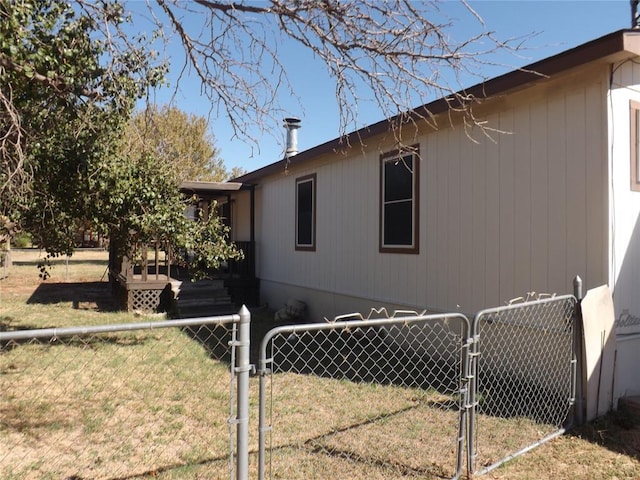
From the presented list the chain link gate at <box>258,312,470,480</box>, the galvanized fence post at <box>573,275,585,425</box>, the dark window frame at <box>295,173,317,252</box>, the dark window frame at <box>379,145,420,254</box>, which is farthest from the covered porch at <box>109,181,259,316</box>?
the galvanized fence post at <box>573,275,585,425</box>

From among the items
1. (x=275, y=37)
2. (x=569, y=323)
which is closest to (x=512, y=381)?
(x=569, y=323)

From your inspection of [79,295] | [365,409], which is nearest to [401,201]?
[365,409]

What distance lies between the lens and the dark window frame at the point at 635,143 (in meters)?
4.58

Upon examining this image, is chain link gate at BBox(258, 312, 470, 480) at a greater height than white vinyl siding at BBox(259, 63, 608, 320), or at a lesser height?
lesser

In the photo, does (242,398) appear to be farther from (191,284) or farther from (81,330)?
(191,284)

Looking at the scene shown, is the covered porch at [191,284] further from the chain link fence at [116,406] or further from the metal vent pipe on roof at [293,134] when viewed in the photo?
the chain link fence at [116,406]

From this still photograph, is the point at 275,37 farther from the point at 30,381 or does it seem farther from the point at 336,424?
the point at 30,381

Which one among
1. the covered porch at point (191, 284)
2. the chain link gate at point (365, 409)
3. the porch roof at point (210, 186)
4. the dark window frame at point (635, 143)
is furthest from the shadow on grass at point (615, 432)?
the porch roof at point (210, 186)

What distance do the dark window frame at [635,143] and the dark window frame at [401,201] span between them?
7.76 ft

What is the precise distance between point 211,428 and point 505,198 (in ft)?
12.5

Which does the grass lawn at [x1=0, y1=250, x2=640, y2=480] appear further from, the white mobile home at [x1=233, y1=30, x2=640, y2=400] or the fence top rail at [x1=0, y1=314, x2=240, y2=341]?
the white mobile home at [x1=233, y1=30, x2=640, y2=400]

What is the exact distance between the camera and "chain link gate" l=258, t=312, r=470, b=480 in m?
3.02

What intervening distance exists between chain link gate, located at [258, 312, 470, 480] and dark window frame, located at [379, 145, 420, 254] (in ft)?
3.79

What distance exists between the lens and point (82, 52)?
481 centimetres
